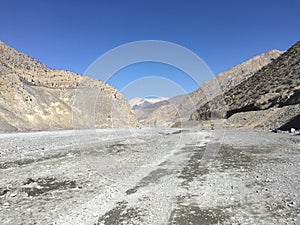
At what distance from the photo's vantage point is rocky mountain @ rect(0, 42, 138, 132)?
184 ft

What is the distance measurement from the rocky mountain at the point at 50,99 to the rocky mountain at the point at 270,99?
36.0m

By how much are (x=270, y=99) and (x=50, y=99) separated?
51.8 m

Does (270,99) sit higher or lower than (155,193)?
higher

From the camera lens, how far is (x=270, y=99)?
49531 mm

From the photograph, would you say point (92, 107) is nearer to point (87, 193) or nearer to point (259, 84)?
point (259, 84)

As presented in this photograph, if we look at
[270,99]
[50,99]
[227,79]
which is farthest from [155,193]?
[227,79]

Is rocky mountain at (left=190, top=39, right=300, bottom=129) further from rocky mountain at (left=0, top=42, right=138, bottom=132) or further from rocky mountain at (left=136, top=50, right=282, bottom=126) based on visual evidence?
rocky mountain at (left=136, top=50, right=282, bottom=126)

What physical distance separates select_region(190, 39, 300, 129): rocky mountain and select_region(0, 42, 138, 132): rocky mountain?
36.0 m

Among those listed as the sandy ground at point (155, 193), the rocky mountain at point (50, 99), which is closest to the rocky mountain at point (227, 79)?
the rocky mountain at point (50, 99)

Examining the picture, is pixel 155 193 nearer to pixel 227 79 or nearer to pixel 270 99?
pixel 270 99

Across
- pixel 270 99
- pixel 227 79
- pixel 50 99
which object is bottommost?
pixel 270 99

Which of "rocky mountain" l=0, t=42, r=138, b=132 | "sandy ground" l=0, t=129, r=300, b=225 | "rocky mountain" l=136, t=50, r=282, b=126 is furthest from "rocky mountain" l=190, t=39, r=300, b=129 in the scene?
"rocky mountain" l=136, t=50, r=282, b=126

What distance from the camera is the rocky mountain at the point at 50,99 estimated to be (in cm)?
5597

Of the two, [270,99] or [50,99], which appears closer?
[270,99]
